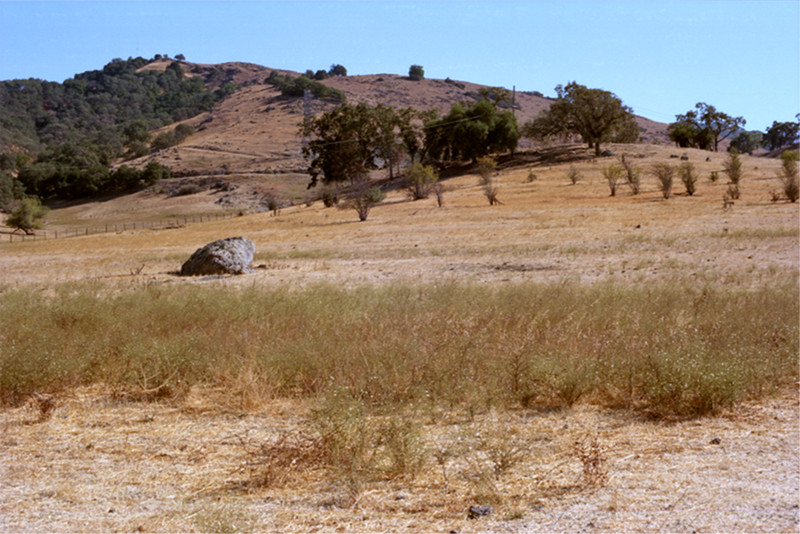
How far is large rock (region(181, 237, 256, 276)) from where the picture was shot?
19047mm

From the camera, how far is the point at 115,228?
60.8m

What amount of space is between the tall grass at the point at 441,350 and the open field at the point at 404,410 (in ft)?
0.10

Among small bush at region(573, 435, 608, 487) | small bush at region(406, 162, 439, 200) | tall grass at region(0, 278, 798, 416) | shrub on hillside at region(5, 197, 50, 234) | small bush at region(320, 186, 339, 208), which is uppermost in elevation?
small bush at region(406, 162, 439, 200)

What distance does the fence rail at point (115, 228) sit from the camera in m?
53.3

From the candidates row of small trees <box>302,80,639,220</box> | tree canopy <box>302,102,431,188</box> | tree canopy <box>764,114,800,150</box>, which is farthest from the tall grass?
tree canopy <box>764,114,800,150</box>

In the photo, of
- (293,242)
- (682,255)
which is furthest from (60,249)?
(682,255)

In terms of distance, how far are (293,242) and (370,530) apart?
86.1ft

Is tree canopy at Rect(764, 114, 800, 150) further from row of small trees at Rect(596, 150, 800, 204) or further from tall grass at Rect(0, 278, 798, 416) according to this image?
tall grass at Rect(0, 278, 798, 416)

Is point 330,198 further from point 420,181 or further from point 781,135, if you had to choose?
point 781,135

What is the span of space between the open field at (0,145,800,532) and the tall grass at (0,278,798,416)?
31 mm

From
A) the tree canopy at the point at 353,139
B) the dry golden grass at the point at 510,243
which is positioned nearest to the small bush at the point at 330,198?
the dry golden grass at the point at 510,243

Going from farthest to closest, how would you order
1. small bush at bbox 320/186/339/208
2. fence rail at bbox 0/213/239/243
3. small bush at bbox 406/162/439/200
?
1. small bush at bbox 320/186/339/208
2. fence rail at bbox 0/213/239/243
3. small bush at bbox 406/162/439/200

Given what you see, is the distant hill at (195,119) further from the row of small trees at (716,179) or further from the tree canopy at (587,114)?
the row of small trees at (716,179)

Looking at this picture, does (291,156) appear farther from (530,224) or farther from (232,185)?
(530,224)
